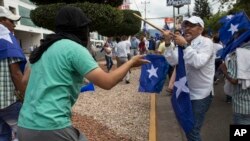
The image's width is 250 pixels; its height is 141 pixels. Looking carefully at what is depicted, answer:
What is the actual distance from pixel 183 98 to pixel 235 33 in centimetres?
91

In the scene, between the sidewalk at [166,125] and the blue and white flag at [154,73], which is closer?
the blue and white flag at [154,73]

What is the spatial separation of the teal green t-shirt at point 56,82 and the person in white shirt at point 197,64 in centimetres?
176

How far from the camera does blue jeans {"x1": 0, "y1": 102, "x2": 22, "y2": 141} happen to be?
3619 millimetres

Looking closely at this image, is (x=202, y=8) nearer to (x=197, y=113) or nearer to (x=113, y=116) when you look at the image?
(x=113, y=116)

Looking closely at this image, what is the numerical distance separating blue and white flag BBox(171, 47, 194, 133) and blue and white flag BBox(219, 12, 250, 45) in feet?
1.97

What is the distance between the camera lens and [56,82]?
7.93 feet

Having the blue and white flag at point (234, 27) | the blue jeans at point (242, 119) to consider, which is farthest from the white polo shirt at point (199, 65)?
the blue jeans at point (242, 119)

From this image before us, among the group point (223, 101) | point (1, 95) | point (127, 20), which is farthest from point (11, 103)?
point (127, 20)

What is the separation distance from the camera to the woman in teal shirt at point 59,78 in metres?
2.39

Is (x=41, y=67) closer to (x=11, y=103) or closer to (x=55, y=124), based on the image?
(x=55, y=124)

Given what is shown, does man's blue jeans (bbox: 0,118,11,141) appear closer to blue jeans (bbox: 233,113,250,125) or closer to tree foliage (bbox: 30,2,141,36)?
blue jeans (bbox: 233,113,250,125)

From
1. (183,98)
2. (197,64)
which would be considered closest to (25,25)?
(183,98)

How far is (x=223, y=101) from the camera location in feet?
28.9

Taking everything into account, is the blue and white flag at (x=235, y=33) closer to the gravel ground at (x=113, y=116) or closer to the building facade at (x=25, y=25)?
the gravel ground at (x=113, y=116)
